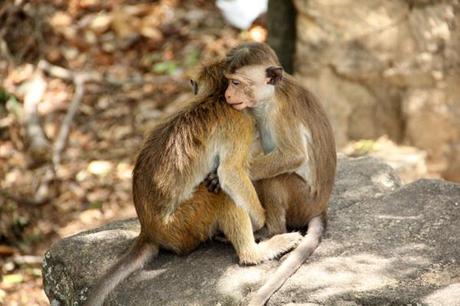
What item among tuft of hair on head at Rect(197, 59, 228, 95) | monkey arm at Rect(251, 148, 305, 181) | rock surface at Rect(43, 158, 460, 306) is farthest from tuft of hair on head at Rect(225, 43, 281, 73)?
rock surface at Rect(43, 158, 460, 306)

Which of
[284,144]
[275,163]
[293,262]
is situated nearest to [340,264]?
[293,262]

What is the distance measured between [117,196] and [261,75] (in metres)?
5.03

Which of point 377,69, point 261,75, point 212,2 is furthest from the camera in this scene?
point 212,2

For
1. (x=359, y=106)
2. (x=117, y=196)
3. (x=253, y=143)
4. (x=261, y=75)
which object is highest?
(x=261, y=75)

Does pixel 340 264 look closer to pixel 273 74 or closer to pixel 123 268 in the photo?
pixel 273 74

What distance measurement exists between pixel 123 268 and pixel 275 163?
137 cm

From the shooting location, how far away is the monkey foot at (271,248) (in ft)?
19.4

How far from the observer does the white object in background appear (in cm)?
1284

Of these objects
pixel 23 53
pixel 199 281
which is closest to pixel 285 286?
pixel 199 281

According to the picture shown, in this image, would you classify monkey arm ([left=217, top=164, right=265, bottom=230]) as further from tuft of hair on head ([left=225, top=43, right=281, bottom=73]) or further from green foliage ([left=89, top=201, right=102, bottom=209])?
green foliage ([left=89, top=201, right=102, bottom=209])

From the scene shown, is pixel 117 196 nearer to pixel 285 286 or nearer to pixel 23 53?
pixel 23 53

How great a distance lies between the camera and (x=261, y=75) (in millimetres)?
6004

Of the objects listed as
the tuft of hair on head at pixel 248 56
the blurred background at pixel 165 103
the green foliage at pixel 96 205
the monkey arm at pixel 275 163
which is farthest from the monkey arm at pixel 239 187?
the green foliage at pixel 96 205

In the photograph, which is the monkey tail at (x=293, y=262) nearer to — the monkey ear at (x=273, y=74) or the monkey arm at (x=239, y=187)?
the monkey arm at (x=239, y=187)
